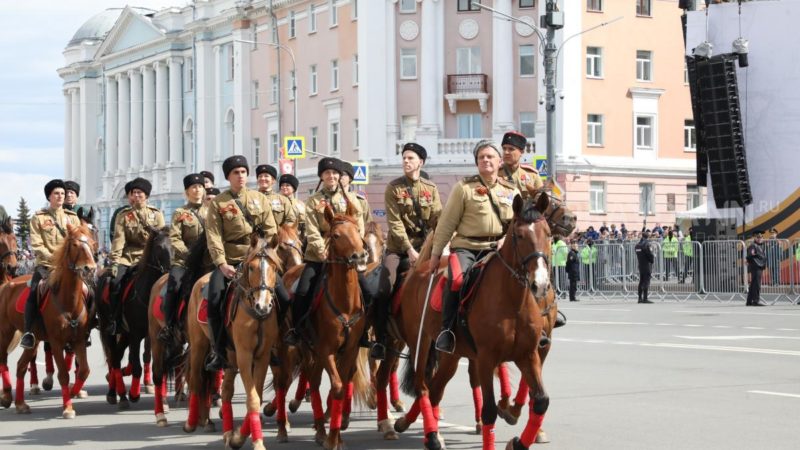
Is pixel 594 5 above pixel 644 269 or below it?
above

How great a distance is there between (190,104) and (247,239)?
7698 centimetres

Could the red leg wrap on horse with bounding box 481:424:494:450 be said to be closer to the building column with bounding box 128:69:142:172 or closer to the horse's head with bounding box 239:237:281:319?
the horse's head with bounding box 239:237:281:319

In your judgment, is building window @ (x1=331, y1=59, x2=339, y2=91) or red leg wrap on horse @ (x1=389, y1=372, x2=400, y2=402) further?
building window @ (x1=331, y1=59, x2=339, y2=91)

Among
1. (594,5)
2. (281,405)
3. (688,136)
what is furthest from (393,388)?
(688,136)

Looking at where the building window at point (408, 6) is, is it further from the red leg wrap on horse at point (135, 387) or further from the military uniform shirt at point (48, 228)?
the red leg wrap on horse at point (135, 387)

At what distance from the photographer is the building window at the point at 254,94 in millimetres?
80562

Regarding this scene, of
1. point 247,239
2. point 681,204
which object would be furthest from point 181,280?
point 681,204

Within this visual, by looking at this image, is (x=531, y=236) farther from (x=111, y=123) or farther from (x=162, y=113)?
(x=111, y=123)

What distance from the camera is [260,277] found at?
1129 centimetres

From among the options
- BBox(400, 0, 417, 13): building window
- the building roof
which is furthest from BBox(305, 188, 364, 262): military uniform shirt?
the building roof

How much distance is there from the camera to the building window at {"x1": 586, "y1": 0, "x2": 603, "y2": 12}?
6450 cm

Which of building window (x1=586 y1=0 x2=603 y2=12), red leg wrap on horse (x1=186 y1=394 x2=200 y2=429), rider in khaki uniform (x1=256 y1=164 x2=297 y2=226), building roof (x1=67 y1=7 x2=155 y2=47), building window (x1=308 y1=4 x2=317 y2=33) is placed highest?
building roof (x1=67 y1=7 x2=155 y2=47)

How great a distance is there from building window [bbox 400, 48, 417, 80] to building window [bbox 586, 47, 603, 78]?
8160 mm

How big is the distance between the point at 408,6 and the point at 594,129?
10.6m
